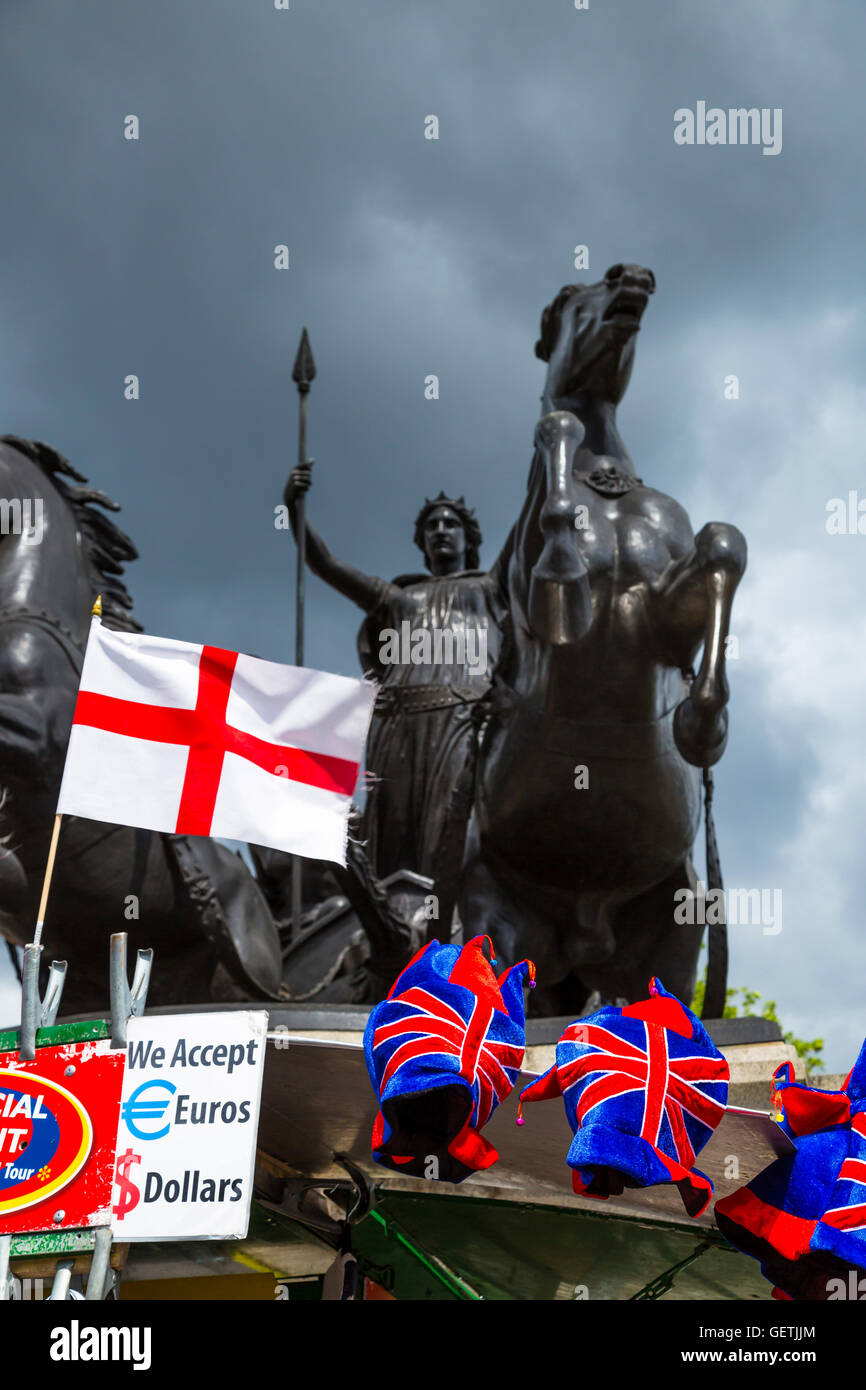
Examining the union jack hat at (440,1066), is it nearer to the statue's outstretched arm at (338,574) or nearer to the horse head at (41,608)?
the horse head at (41,608)

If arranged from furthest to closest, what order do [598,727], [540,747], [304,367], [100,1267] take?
[304,367] → [540,747] → [598,727] → [100,1267]

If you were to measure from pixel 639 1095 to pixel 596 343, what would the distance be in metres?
5.19

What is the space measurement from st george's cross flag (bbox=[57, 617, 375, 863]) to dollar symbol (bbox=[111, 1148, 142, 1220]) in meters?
1.67

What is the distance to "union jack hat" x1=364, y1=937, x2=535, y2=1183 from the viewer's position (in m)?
4.58

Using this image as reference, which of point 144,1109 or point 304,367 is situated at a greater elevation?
point 304,367

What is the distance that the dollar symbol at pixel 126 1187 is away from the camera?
4.74 meters

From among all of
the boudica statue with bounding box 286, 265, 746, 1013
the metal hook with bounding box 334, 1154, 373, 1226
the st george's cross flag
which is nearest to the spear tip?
the boudica statue with bounding box 286, 265, 746, 1013

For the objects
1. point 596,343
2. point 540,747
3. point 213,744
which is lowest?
point 213,744

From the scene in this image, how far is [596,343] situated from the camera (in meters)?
8.58

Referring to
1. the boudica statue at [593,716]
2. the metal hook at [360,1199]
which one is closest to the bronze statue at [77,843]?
the boudica statue at [593,716]

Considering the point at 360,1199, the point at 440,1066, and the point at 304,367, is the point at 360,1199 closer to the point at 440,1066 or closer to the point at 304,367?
the point at 440,1066

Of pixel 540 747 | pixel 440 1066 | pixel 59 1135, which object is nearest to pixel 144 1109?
pixel 59 1135

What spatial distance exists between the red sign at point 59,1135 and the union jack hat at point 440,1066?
0.86m
